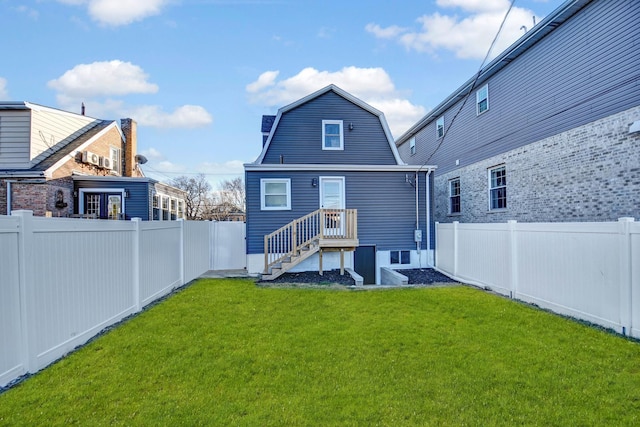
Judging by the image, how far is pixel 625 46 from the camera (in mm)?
7367

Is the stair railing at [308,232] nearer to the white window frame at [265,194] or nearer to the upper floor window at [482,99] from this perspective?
the white window frame at [265,194]

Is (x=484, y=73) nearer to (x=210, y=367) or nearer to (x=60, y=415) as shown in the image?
(x=210, y=367)

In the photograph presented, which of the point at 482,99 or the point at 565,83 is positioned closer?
the point at 565,83

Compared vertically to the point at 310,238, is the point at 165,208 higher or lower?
higher

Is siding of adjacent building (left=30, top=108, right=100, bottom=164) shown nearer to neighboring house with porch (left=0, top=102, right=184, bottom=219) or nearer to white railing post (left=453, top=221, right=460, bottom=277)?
neighboring house with porch (left=0, top=102, right=184, bottom=219)

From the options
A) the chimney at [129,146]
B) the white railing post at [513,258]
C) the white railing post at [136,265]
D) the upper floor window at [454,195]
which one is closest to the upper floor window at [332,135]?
the upper floor window at [454,195]

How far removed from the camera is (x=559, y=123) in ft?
30.1

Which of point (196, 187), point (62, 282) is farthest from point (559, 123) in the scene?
point (196, 187)

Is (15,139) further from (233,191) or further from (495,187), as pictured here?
(233,191)

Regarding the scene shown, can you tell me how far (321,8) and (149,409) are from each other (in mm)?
11693

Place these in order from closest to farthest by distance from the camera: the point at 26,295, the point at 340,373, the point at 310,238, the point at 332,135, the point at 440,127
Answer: the point at 26,295, the point at 340,373, the point at 310,238, the point at 332,135, the point at 440,127

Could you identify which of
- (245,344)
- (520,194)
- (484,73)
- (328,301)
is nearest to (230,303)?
(328,301)

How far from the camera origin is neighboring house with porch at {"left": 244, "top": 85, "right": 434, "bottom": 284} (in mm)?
10875

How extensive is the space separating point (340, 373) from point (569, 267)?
15.0 ft
